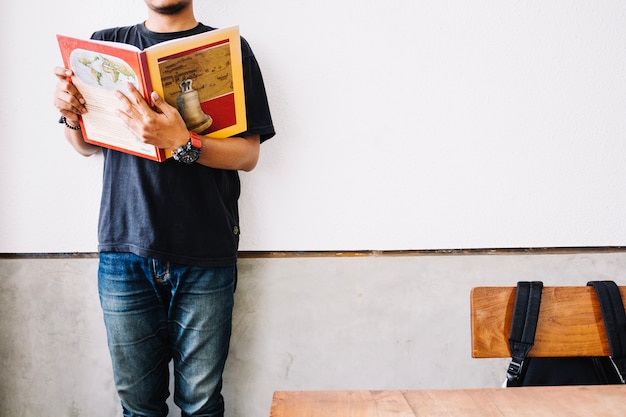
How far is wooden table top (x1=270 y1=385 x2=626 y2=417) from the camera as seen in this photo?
743mm

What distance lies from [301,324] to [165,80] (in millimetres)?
910

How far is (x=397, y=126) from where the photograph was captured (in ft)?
5.26

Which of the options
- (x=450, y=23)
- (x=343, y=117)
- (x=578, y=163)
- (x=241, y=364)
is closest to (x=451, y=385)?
(x=241, y=364)

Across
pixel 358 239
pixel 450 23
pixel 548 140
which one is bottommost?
pixel 358 239

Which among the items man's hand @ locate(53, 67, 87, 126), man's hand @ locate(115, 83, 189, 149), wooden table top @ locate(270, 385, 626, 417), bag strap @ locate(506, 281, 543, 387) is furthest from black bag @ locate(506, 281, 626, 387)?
man's hand @ locate(53, 67, 87, 126)

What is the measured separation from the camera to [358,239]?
1634mm

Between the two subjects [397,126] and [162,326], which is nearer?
[162,326]

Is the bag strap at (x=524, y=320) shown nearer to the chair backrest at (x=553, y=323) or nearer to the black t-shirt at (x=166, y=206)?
the chair backrest at (x=553, y=323)

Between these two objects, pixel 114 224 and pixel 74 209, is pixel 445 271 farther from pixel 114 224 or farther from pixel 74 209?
pixel 74 209

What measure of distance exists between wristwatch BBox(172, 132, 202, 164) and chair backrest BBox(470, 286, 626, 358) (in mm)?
728

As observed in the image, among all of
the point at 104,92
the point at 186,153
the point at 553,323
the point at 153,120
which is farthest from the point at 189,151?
the point at 553,323

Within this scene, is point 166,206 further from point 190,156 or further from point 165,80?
point 165,80

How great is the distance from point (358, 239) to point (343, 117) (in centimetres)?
40

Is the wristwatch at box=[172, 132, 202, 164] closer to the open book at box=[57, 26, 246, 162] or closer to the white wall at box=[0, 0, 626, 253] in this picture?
the open book at box=[57, 26, 246, 162]
